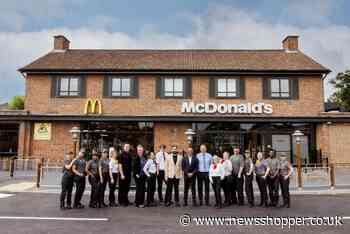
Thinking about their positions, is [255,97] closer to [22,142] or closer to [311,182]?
[311,182]

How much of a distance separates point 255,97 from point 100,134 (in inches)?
395

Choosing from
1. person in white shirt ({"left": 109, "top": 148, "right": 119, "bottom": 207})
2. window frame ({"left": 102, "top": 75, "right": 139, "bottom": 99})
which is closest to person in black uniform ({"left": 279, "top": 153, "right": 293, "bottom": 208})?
person in white shirt ({"left": 109, "top": 148, "right": 119, "bottom": 207})

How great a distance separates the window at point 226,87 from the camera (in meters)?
20.3

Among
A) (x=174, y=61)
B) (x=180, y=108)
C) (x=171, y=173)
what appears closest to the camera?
(x=171, y=173)

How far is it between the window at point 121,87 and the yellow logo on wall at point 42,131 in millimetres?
4498

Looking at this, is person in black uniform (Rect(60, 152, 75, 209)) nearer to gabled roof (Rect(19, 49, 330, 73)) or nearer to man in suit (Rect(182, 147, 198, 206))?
man in suit (Rect(182, 147, 198, 206))

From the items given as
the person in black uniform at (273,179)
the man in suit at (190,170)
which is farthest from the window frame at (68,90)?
the person in black uniform at (273,179)

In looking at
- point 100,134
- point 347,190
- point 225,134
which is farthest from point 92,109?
point 347,190

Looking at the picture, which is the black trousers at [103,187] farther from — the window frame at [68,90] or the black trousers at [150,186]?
the window frame at [68,90]

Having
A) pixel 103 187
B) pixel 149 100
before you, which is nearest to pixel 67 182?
pixel 103 187

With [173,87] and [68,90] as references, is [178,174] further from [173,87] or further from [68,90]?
[68,90]

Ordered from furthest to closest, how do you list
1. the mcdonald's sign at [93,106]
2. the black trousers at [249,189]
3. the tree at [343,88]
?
the tree at [343,88], the mcdonald's sign at [93,106], the black trousers at [249,189]

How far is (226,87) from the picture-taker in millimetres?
20391

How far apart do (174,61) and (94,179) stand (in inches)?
553
